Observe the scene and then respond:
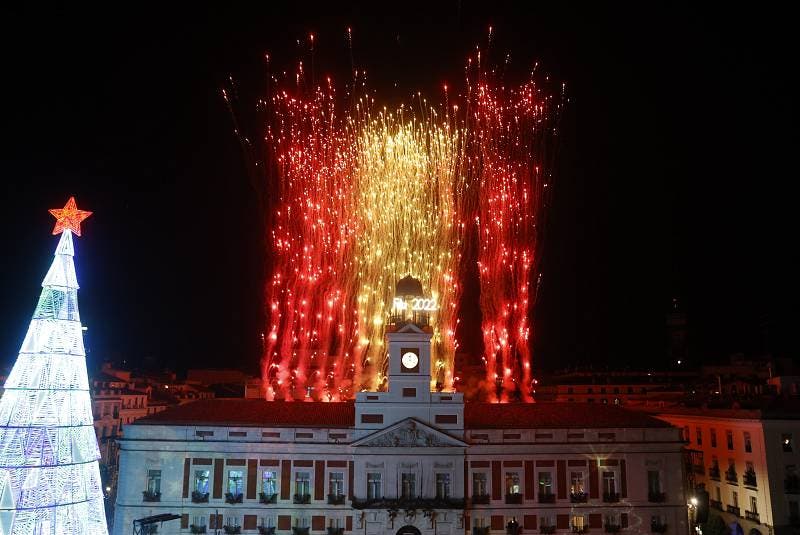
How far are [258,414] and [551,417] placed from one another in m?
18.4

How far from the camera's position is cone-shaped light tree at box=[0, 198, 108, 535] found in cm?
2805

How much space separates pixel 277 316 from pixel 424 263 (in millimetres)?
11776

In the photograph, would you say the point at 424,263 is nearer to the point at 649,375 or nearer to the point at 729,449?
the point at 729,449

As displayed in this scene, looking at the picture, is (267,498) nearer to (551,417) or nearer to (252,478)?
(252,478)

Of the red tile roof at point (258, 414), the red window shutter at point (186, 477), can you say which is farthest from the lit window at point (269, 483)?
the red window shutter at point (186, 477)

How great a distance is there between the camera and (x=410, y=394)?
141 ft

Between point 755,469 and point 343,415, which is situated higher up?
point 343,415

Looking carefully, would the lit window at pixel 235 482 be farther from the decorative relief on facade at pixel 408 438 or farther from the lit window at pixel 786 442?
the lit window at pixel 786 442

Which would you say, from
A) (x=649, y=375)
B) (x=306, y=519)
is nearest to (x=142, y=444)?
(x=306, y=519)

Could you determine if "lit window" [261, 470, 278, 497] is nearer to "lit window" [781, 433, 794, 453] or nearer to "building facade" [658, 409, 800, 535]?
"building facade" [658, 409, 800, 535]

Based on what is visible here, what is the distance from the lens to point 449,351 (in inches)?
2080

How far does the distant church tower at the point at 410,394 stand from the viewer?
140 ft

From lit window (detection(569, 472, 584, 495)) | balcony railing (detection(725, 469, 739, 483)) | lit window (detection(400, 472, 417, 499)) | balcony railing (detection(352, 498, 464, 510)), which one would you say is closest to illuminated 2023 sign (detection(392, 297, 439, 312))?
lit window (detection(400, 472, 417, 499))

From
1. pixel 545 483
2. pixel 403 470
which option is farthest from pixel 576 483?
pixel 403 470
